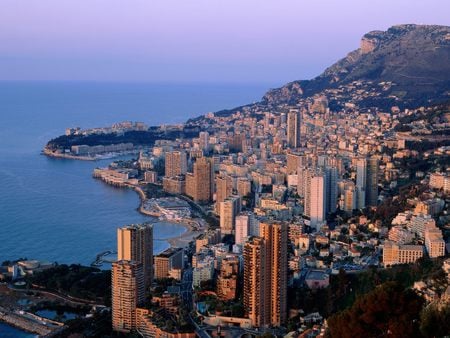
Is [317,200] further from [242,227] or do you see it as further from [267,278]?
[267,278]

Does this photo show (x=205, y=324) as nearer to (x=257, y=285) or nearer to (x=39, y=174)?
(x=257, y=285)

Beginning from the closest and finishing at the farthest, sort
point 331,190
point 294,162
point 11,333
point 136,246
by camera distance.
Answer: point 11,333 < point 136,246 < point 331,190 < point 294,162

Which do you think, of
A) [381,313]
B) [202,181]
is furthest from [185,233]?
[381,313]

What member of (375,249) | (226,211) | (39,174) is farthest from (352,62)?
(375,249)

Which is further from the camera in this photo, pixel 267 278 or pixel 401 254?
pixel 401 254

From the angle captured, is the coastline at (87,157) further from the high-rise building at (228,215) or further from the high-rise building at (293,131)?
the high-rise building at (228,215)

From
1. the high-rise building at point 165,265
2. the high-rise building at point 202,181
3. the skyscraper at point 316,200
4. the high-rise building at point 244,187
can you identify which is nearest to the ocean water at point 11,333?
the high-rise building at point 165,265

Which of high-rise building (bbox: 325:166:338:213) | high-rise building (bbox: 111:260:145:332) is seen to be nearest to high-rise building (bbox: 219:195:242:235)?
high-rise building (bbox: 325:166:338:213)

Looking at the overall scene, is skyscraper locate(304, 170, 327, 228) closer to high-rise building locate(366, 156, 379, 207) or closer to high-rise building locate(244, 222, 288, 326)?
high-rise building locate(366, 156, 379, 207)
